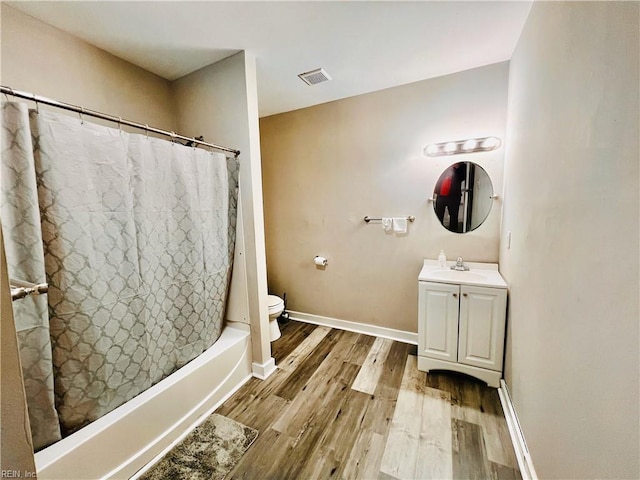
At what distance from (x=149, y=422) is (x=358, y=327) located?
1.93 meters

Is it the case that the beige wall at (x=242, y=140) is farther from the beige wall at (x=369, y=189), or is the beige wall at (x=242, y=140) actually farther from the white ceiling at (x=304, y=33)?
the beige wall at (x=369, y=189)

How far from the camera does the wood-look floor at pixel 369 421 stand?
1337 millimetres

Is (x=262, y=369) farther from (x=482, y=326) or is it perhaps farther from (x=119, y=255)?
(x=482, y=326)

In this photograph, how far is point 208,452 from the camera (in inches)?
56.9

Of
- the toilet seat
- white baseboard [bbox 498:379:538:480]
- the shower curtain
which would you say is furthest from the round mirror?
the shower curtain

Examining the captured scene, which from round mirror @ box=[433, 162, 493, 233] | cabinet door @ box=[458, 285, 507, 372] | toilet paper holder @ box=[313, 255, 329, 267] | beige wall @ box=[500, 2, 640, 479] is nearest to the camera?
beige wall @ box=[500, 2, 640, 479]

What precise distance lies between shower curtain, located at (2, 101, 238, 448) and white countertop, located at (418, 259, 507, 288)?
170cm

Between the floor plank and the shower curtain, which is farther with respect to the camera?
the floor plank

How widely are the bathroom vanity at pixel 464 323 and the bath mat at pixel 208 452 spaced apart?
1418mm

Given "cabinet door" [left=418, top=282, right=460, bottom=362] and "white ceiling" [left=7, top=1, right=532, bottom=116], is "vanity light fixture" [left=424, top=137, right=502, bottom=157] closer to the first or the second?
"white ceiling" [left=7, top=1, right=532, bottom=116]

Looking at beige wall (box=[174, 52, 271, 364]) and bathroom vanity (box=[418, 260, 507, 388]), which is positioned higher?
beige wall (box=[174, 52, 271, 364])

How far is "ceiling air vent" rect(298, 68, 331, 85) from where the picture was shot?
2.07m

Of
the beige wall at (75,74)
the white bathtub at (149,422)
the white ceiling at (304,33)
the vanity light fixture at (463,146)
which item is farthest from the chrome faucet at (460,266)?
the beige wall at (75,74)

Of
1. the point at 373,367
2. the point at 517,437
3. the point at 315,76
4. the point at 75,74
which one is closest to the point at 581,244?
the point at 517,437
